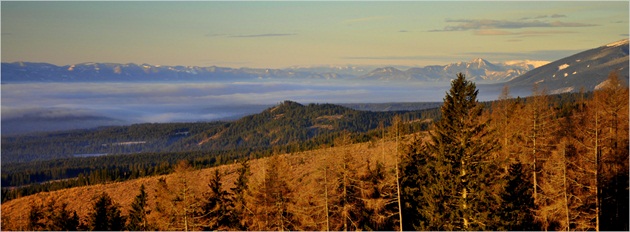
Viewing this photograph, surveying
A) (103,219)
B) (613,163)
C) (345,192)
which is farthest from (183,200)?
(613,163)

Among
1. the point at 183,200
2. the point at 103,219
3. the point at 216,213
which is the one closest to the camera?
the point at 183,200

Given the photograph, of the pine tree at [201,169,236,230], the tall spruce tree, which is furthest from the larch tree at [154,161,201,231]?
the tall spruce tree

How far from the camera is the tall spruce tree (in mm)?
32531

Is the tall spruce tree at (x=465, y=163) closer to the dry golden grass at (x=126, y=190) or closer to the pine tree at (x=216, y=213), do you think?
the pine tree at (x=216, y=213)

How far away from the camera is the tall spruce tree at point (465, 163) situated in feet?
107

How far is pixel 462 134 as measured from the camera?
32.8m

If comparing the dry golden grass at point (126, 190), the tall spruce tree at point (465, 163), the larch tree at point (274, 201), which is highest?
the tall spruce tree at point (465, 163)

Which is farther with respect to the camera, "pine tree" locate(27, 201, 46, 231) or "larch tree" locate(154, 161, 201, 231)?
"pine tree" locate(27, 201, 46, 231)

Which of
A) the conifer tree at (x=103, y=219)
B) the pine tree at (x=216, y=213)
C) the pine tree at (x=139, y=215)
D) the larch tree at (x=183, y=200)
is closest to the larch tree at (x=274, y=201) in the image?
the pine tree at (x=216, y=213)

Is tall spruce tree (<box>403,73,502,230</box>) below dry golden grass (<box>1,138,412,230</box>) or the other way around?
the other way around

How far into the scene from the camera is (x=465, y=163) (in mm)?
33000

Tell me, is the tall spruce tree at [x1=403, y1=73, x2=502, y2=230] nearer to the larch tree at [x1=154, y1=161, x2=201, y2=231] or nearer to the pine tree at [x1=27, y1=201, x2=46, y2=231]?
the larch tree at [x1=154, y1=161, x2=201, y2=231]

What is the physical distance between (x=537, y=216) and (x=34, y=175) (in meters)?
174

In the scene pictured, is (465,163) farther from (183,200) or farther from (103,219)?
(103,219)
